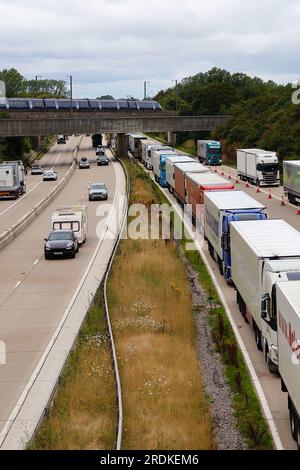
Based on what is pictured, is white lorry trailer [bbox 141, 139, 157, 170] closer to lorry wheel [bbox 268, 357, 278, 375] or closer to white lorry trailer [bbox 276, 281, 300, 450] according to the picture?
lorry wheel [bbox 268, 357, 278, 375]

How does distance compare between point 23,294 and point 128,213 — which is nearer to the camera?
point 23,294

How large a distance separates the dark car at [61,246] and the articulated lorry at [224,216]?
6.07 metres

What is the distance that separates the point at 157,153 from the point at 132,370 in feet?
176

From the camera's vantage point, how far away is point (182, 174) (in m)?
50.5

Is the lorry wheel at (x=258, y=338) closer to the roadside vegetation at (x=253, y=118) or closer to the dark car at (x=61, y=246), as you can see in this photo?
the dark car at (x=61, y=246)

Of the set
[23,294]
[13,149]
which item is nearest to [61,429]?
[23,294]

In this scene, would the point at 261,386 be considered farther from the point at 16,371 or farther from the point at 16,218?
the point at 16,218

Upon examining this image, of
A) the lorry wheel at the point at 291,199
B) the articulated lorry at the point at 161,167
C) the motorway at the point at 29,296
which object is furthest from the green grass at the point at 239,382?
the articulated lorry at the point at 161,167

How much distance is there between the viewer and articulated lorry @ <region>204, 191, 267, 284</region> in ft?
93.2

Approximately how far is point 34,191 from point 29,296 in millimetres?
42970

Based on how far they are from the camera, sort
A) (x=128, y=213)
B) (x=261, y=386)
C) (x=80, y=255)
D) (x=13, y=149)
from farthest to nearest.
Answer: (x=13, y=149) → (x=128, y=213) → (x=80, y=255) → (x=261, y=386)

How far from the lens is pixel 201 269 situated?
3212cm

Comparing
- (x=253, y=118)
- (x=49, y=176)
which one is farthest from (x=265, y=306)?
(x=253, y=118)

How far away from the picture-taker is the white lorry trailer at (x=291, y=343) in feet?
44.5
